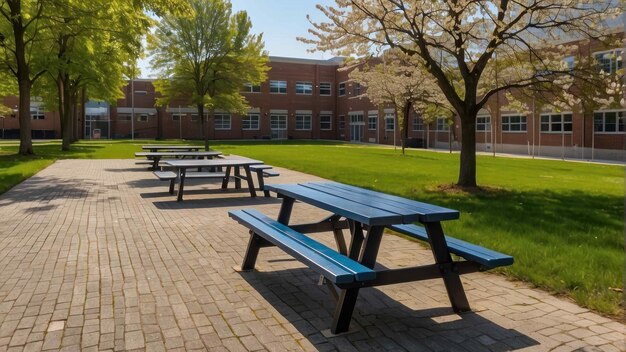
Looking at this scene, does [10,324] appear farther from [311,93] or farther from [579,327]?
[311,93]

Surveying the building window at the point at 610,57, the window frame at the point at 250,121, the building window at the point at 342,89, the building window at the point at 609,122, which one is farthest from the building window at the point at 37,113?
the building window at the point at 610,57

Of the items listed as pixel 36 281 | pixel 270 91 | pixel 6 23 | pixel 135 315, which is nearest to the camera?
pixel 135 315

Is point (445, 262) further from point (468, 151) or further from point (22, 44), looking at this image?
point (22, 44)

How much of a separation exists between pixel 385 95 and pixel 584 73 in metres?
19.8

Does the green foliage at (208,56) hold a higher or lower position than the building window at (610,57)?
higher

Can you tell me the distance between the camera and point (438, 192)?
11531mm

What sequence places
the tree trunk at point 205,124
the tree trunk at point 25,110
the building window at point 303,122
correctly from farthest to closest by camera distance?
the building window at point 303,122
the tree trunk at point 205,124
the tree trunk at point 25,110

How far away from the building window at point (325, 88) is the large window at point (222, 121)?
11804 mm

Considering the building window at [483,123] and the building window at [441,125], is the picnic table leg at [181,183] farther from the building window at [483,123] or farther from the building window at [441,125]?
the building window at [441,125]

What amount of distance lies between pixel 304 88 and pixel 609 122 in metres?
37.7

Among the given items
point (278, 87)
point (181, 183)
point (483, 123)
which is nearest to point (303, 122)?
point (278, 87)

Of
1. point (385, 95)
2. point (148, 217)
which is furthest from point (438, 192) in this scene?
point (385, 95)

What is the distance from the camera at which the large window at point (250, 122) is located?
61562 millimetres

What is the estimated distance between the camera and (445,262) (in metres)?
4.05
